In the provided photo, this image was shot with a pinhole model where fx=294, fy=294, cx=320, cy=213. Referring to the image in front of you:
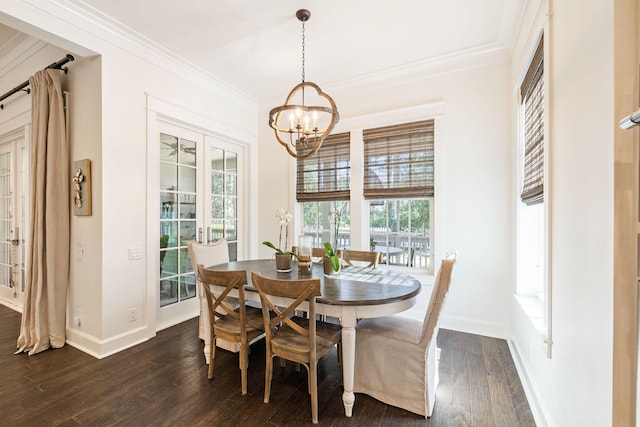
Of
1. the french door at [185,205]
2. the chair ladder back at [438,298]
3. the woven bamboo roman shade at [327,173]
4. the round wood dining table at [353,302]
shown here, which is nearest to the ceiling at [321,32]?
the woven bamboo roman shade at [327,173]

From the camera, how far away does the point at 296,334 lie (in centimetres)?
214

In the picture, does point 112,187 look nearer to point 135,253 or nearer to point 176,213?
point 135,253

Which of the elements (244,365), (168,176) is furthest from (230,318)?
(168,176)

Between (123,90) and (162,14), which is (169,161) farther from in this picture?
(162,14)

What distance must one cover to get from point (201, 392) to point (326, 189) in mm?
2819

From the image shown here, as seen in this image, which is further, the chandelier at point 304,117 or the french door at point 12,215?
the french door at point 12,215

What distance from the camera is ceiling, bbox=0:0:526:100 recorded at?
2.57 m

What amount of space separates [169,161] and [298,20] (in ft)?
7.10

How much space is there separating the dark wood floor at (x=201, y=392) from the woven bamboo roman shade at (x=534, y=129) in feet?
4.91

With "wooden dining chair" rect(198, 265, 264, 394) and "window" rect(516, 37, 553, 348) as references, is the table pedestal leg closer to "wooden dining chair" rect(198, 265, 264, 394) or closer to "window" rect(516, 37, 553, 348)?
"wooden dining chair" rect(198, 265, 264, 394)

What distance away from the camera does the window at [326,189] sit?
409cm

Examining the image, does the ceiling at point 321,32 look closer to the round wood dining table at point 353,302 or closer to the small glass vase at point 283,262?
the small glass vase at point 283,262

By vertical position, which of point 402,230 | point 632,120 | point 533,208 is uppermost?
point 632,120

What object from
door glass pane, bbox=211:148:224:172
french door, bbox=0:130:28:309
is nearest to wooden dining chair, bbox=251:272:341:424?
door glass pane, bbox=211:148:224:172
